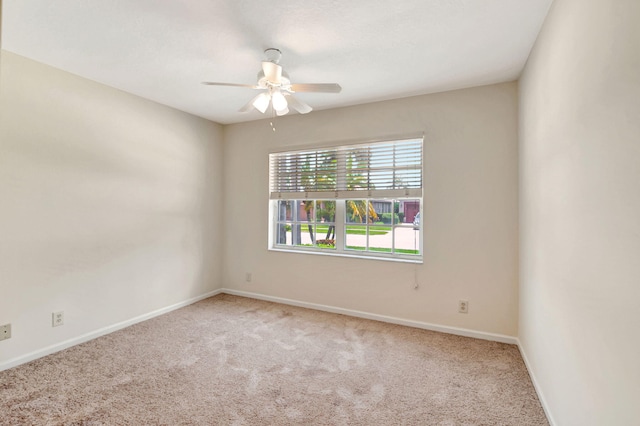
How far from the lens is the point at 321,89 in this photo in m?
2.25

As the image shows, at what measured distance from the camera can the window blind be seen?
3342mm

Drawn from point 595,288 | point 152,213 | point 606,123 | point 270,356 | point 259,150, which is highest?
point 259,150

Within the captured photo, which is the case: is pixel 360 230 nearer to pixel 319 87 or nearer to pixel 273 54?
pixel 319 87

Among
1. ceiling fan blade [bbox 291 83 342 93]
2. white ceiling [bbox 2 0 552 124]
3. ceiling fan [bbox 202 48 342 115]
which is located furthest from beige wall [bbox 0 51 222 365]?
ceiling fan blade [bbox 291 83 342 93]

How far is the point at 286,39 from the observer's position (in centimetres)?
220

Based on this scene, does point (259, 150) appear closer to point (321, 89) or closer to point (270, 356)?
point (321, 89)

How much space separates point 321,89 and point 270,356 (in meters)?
2.17

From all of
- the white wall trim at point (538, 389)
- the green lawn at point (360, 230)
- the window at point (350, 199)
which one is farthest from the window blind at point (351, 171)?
the white wall trim at point (538, 389)

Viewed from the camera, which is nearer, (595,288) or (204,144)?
(595,288)

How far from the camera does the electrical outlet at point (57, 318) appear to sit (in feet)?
8.75

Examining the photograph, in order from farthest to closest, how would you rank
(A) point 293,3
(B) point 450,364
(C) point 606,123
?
(B) point 450,364
(A) point 293,3
(C) point 606,123

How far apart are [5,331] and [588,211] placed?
3.83 meters

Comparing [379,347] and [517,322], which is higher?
[517,322]

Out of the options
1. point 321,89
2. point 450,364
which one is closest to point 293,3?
point 321,89
